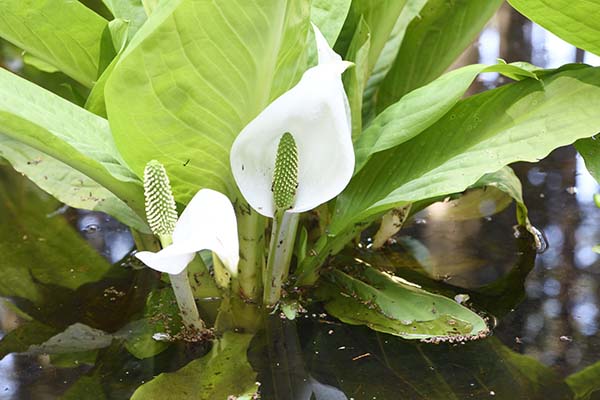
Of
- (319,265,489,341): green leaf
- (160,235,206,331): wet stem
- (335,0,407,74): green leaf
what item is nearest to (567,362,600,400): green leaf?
(319,265,489,341): green leaf

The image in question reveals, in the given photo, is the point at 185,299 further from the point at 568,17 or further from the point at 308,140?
the point at 568,17

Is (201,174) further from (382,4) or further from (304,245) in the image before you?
(382,4)

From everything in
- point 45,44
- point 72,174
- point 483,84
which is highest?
point 45,44

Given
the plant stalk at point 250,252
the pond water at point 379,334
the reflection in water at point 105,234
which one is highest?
the plant stalk at point 250,252

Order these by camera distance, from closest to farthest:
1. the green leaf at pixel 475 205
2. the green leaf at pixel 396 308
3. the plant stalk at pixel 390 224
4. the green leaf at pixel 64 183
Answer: the green leaf at pixel 396 308
the green leaf at pixel 64 183
the plant stalk at pixel 390 224
the green leaf at pixel 475 205

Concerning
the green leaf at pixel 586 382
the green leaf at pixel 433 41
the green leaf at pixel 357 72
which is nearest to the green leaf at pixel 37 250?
the green leaf at pixel 357 72

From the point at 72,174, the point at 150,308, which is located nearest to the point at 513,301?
the point at 150,308

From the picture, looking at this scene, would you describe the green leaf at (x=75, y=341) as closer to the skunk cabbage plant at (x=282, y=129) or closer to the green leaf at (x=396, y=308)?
the skunk cabbage plant at (x=282, y=129)

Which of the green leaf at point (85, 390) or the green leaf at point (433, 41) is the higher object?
the green leaf at point (433, 41)
